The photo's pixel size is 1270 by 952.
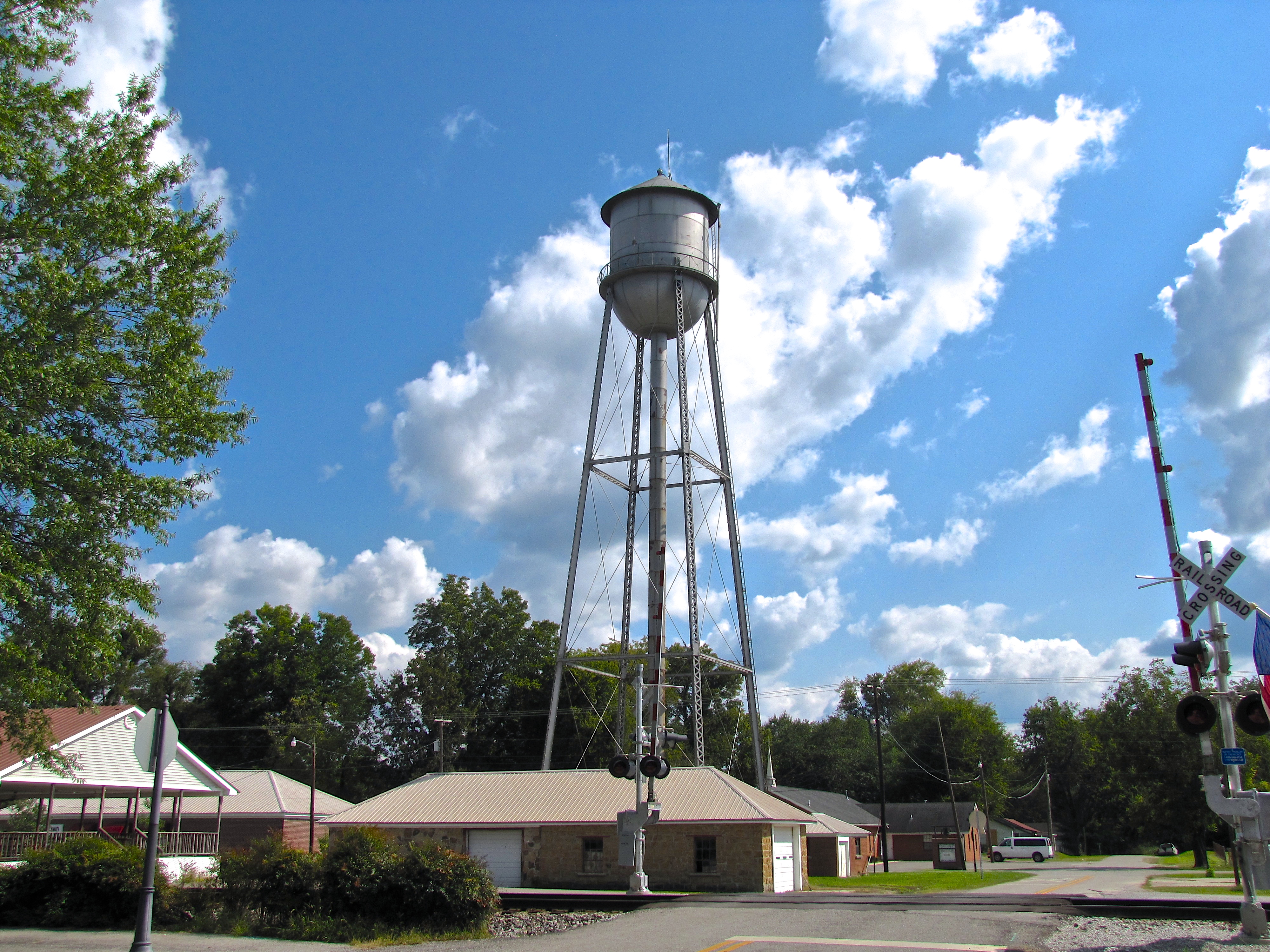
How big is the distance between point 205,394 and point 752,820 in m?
18.0

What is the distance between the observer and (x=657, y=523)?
29.7m

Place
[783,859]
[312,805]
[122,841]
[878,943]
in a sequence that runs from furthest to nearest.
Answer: [312,805] → [783,859] → [122,841] → [878,943]

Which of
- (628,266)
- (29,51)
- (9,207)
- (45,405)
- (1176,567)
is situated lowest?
(1176,567)

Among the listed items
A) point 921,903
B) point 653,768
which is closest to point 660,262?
point 653,768

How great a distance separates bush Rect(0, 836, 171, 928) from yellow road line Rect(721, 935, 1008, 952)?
992 cm

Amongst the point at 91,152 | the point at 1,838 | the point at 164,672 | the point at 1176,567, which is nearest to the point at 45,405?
the point at 91,152

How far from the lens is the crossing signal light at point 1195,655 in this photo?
12.2 meters

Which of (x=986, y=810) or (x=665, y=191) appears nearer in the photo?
(x=665, y=191)

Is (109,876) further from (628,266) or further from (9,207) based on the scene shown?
(628,266)

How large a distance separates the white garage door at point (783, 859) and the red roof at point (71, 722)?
17.7 metres

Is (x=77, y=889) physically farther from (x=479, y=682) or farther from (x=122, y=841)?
(x=479, y=682)

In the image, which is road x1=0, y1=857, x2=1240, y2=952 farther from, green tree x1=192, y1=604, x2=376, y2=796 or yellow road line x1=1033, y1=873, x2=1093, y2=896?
green tree x1=192, y1=604, x2=376, y2=796

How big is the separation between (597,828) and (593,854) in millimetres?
769

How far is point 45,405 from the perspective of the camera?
522 inches
